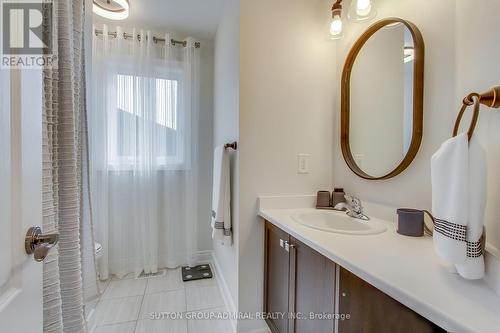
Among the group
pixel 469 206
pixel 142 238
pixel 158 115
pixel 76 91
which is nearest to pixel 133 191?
pixel 142 238

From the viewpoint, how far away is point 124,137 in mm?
2158

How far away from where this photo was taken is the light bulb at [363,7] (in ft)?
4.10

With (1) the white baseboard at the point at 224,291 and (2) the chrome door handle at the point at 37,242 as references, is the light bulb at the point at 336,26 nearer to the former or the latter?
(2) the chrome door handle at the point at 37,242

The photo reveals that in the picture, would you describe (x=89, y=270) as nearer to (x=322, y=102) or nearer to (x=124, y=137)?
(x=124, y=137)

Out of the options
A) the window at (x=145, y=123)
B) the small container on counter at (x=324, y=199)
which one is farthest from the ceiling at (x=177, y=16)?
the small container on counter at (x=324, y=199)

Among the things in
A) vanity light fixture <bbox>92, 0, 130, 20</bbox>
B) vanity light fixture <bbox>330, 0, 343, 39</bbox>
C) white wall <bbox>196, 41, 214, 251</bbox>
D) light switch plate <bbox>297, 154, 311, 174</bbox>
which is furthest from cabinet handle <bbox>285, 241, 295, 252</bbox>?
vanity light fixture <bbox>92, 0, 130, 20</bbox>

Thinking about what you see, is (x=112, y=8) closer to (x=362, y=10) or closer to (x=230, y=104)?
(x=230, y=104)

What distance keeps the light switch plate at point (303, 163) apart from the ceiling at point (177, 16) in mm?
1456

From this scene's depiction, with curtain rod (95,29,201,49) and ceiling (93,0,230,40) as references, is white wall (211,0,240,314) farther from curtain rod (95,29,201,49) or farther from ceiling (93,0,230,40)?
curtain rod (95,29,201,49)

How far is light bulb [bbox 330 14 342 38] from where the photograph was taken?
1.40m

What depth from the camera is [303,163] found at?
1.58 metres

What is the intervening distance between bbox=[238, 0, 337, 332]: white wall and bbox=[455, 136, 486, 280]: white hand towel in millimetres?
993

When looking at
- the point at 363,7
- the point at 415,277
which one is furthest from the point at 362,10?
the point at 415,277

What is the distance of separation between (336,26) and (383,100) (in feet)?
1.82
